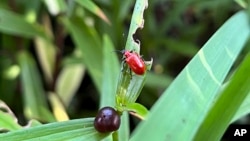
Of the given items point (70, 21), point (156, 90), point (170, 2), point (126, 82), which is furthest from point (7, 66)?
point (126, 82)

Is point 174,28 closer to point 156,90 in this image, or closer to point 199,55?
point 156,90

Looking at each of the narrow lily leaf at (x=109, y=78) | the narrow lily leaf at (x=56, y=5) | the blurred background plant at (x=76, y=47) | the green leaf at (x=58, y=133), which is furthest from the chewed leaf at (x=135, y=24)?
the blurred background plant at (x=76, y=47)

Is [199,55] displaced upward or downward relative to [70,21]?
upward

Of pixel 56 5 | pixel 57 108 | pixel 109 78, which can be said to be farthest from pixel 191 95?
pixel 57 108

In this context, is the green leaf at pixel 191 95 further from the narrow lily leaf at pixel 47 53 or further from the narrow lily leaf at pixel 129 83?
the narrow lily leaf at pixel 47 53

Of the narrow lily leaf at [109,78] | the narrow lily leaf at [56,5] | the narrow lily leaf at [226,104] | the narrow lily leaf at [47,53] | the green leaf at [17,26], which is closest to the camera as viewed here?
the narrow lily leaf at [226,104]

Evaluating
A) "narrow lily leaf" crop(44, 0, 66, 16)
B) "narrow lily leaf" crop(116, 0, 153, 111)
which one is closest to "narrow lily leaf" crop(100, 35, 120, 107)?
"narrow lily leaf" crop(44, 0, 66, 16)
